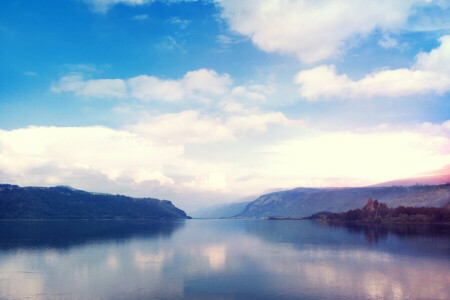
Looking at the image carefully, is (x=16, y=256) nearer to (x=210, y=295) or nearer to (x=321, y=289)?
(x=210, y=295)

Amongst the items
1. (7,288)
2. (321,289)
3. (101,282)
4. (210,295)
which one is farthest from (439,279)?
(7,288)

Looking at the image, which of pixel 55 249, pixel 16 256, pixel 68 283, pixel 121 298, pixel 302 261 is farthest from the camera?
pixel 55 249

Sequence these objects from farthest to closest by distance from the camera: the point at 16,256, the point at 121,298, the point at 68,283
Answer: the point at 16,256 < the point at 68,283 < the point at 121,298

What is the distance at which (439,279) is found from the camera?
199 feet

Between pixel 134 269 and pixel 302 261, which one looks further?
pixel 302 261

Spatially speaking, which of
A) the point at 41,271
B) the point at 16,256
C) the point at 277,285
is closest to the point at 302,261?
the point at 277,285

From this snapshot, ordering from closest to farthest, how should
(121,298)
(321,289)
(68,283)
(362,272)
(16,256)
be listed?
1. (121,298)
2. (321,289)
3. (68,283)
4. (362,272)
5. (16,256)

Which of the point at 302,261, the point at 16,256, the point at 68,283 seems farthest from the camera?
the point at 16,256

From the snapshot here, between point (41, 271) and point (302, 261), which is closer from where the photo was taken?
point (41, 271)

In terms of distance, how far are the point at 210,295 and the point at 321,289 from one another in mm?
17653

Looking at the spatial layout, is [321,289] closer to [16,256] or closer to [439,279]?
[439,279]

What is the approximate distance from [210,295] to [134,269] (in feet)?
86.6

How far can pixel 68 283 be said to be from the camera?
5722 cm

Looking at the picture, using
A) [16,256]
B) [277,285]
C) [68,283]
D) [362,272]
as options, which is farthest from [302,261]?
[16,256]
